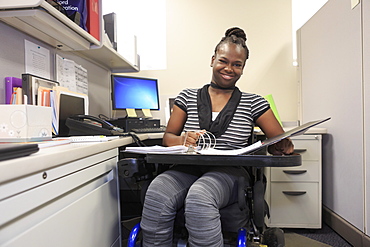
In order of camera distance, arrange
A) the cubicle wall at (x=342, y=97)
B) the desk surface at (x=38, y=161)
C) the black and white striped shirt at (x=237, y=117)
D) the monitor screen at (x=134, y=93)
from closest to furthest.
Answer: the desk surface at (x=38, y=161), the black and white striped shirt at (x=237, y=117), the cubicle wall at (x=342, y=97), the monitor screen at (x=134, y=93)

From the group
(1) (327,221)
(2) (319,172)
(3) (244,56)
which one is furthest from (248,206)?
(1) (327,221)

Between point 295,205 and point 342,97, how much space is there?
2.35 feet

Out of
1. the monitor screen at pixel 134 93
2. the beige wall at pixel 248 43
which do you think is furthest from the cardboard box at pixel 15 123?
the beige wall at pixel 248 43

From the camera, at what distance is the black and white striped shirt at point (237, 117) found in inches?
45.4

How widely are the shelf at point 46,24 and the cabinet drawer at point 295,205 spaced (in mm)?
1379

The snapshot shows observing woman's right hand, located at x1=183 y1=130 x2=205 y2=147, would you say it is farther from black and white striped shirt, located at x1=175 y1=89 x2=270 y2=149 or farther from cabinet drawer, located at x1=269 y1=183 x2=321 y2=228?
cabinet drawer, located at x1=269 y1=183 x2=321 y2=228

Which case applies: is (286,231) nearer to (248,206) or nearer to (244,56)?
(248,206)

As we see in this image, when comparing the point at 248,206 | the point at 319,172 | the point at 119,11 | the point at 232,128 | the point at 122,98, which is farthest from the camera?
the point at 119,11

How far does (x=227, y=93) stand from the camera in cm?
128

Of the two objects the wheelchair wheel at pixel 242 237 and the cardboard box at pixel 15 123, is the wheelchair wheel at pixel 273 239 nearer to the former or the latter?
the wheelchair wheel at pixel 242 237

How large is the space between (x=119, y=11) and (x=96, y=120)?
4.81ft

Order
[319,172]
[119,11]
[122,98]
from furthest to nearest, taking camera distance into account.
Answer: [119,11] < [122,98] < [319,172]

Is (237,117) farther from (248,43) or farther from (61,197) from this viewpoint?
(248,43)

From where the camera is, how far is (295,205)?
1.77 metres
